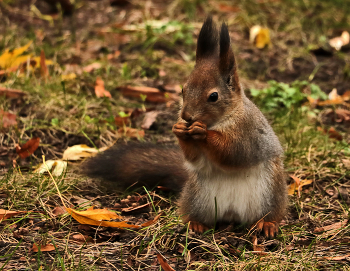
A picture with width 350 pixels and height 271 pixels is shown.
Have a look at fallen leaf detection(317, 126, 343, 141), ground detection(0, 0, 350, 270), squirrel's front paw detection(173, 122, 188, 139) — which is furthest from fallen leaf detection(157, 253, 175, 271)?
fallen leaf detection(317, 126, 343, 141)

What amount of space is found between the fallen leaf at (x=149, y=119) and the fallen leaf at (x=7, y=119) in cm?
85

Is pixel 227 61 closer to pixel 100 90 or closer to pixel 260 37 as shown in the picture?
pixel 100 90

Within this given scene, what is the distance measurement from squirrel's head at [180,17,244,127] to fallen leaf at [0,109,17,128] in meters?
1.44

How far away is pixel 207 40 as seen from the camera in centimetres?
209

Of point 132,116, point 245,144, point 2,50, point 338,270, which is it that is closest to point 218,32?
point 245,144

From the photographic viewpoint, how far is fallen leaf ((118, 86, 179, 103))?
3662mm

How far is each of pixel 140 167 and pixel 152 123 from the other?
0.81m

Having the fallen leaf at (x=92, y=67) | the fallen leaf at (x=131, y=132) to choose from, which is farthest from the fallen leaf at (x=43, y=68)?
the fallen leaf at (x=131, y=132)

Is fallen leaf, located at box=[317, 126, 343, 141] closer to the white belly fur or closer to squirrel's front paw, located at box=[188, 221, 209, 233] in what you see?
the white belly fur

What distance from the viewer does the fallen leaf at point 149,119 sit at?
3.26m

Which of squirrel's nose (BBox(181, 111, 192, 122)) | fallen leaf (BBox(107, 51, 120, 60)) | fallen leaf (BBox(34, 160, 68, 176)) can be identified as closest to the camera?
squirrel's nose (BBox(181, 111, 192, 122))

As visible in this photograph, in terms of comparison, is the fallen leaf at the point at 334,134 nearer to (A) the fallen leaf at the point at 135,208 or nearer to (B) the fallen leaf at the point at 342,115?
(B) the fallen leaf at the point at 342,115

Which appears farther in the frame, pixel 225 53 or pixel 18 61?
pixel 18 61

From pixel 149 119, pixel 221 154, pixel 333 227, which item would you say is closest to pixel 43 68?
pixel 149 119
